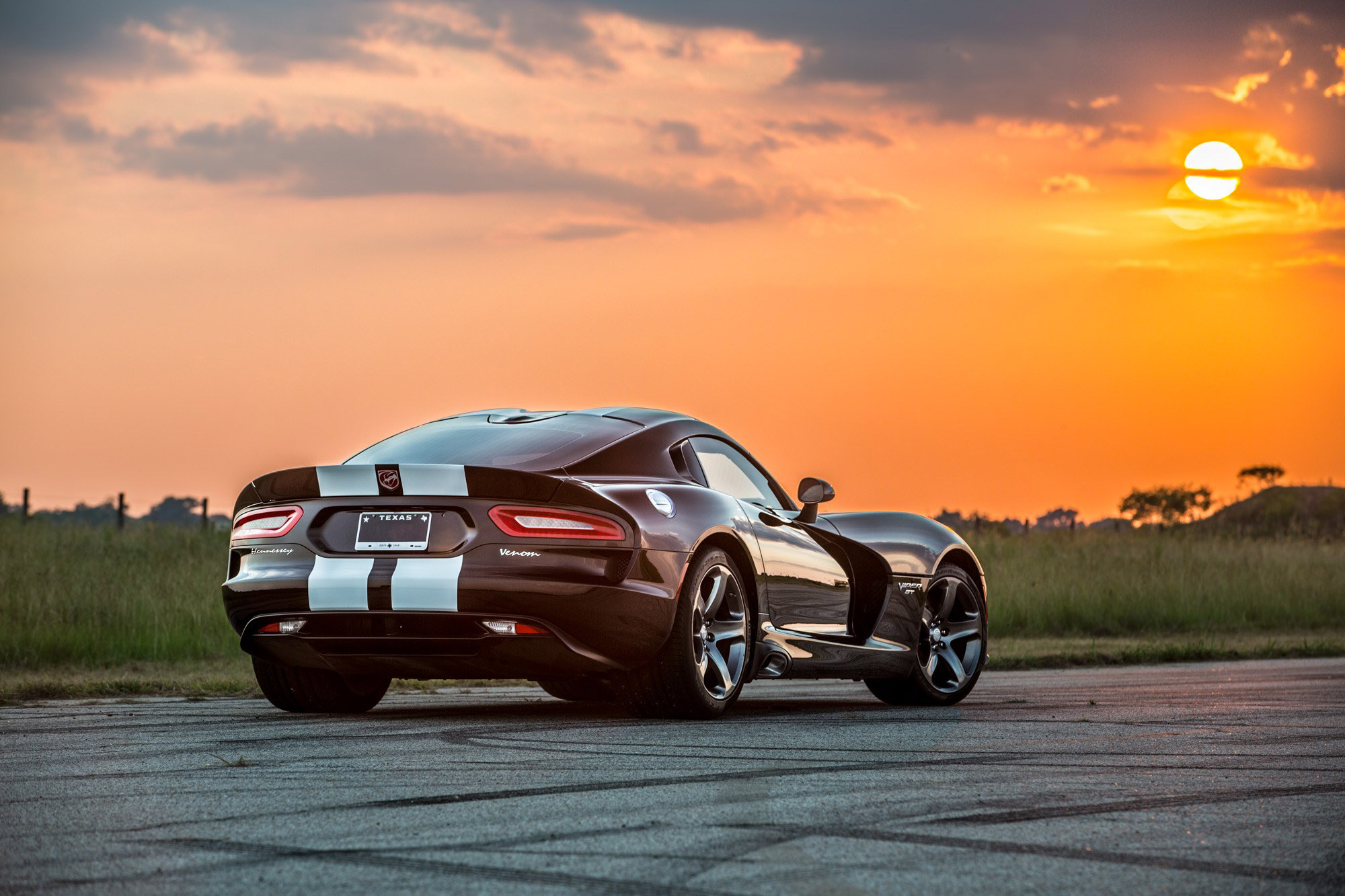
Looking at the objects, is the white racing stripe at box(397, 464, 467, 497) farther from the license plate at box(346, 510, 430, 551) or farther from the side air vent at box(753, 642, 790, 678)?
the side air vent at box(753, 642, 790, 678)

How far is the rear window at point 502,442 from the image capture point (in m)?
7.52

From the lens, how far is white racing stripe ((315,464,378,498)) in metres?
7.26

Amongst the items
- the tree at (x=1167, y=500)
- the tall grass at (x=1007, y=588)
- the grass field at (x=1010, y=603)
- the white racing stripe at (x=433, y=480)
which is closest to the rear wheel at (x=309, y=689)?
the white racing stripe at (x=433, y=480)

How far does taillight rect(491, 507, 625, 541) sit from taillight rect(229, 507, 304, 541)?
3.24ft

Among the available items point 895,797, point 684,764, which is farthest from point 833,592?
point 895,797

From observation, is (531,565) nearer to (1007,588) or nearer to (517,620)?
(517,620)

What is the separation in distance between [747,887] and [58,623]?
11.8 m

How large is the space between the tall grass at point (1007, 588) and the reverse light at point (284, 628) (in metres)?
6.43

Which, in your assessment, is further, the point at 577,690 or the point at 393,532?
the point at 577,690

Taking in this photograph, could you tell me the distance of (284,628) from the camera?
7.39 meters

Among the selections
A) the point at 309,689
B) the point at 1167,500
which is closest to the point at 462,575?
the point at 309,689

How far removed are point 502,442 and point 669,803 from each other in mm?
3266

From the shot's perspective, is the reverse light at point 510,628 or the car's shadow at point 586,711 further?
the car's shadow at point 586,711

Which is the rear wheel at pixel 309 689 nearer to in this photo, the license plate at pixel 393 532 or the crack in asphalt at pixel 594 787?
the license plate at pixel 393 532
